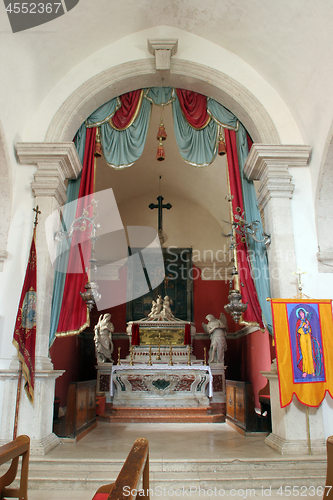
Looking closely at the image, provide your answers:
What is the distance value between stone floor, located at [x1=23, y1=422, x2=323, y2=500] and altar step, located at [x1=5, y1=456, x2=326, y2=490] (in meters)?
0.05

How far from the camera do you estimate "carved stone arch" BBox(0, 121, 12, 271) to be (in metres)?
4.83

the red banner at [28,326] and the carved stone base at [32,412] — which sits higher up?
the red banner at [28,326]

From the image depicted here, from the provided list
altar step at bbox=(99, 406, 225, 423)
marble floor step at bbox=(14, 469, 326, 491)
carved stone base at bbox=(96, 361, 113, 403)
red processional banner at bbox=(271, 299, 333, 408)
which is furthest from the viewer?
carved stone base at bbox=(96, 361, 113, 403)

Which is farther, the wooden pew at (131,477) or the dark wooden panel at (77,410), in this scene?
the dark wooden panel at (77,410)

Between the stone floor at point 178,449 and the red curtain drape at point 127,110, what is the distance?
4382mm

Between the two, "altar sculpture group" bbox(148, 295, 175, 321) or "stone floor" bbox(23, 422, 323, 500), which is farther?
"altar sculpture group" bbox(148, 295, 175, 321)

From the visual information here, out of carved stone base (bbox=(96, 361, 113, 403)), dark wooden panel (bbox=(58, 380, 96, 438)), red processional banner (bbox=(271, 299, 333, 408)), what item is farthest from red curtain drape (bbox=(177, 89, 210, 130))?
carved stone base (bbox=(96, 361, 113, 403))

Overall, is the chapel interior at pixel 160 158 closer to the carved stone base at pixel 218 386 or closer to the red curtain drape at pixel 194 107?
the red curtain drape at pixel 194 107

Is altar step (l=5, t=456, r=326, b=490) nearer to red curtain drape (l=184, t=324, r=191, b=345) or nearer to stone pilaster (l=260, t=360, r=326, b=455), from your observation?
stone pilaster (l=260, t=360, r=326, b=455)

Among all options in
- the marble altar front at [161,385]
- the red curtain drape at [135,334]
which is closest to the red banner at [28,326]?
the marble altar front at [161,385]

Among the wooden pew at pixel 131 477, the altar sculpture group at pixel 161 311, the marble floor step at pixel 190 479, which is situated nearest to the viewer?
the wooden pew at pixel 131 477

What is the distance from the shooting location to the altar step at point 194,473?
354 cm

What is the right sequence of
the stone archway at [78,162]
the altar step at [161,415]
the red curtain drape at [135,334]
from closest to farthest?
the stone archway at [78,162] → the altar step at [161,415] → the red curtain drape at [135,334]

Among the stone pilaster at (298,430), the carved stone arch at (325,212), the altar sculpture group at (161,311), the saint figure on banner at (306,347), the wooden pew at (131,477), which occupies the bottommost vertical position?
the stone pilaster at (298,430)
